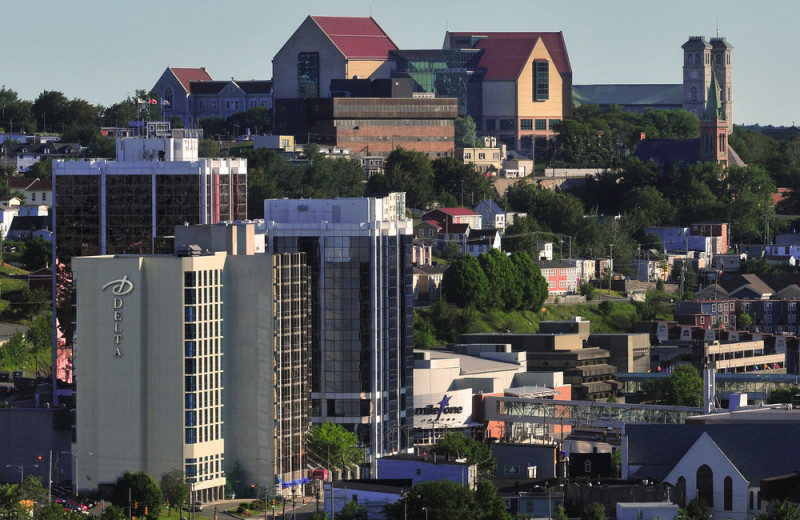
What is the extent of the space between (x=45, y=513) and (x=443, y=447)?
93.1 feet

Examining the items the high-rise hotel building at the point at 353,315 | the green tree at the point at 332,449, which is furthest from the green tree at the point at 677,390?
the green tree at the point at 332,449

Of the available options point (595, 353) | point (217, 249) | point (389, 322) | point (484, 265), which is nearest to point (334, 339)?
point (389, 322)

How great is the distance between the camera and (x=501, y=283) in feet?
605

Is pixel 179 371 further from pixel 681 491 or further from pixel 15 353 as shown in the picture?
pixel 15 353

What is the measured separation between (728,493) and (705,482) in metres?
1.19

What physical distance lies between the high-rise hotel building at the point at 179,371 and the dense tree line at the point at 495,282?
224 ft

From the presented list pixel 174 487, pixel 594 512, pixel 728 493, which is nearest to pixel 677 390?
pixel 728 493

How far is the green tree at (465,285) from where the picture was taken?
18150cm

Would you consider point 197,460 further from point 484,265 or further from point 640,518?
point 484,265

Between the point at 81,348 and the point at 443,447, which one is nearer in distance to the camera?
the point at 81,348

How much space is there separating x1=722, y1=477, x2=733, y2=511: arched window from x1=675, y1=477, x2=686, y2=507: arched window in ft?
5.61

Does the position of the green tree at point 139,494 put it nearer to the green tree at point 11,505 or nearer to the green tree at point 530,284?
the green tree at point 11,505

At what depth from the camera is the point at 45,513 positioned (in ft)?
319

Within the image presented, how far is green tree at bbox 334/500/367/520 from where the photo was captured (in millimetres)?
102250
